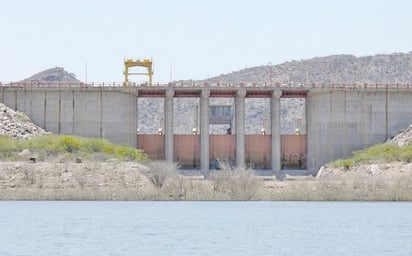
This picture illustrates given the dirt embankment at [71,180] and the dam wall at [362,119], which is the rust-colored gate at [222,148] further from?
the dirt embankment at [71,180]

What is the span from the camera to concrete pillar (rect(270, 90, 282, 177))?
13200 cm

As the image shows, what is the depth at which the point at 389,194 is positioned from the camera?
342 feet

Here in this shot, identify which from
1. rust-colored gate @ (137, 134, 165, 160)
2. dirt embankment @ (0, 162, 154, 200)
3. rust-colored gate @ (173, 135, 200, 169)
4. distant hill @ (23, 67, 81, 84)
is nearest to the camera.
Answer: dirt embankment @ (0, 162, 154, 200)

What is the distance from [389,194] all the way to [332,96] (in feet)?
91.7

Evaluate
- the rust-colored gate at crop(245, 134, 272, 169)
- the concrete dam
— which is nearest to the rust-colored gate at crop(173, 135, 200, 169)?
the concrete dam

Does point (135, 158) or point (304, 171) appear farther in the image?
point (304, 171)

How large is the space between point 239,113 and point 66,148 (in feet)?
68.7

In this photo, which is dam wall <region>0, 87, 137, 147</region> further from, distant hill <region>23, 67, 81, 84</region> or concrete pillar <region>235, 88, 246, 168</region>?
distant hill <region>23, 67, 81, 84</region>

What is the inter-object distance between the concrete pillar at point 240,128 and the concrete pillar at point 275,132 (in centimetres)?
292
